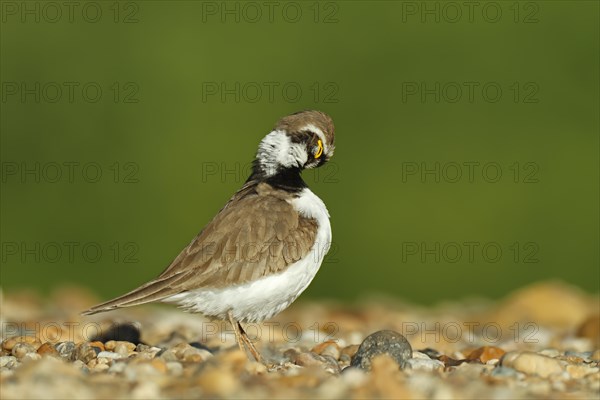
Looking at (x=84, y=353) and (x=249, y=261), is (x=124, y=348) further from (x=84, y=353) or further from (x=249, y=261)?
(x=249, y=261)

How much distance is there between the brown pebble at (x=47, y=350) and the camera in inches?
283

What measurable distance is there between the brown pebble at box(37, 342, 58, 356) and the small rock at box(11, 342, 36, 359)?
50mm

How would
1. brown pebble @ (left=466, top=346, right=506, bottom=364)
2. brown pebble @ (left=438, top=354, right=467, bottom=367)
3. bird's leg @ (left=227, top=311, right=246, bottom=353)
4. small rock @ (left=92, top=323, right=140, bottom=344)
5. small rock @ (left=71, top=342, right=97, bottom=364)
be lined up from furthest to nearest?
1. small rock @ (left=92, top=323, right=140, bottom=344)
2. brown pebble @ (left=466, top=346, right=506, bottom=364)
3. bird's leg @ (left=227, top=311, right=246, bottom=353)
4. brown pebble @ (left=438, top=354, right=467, bottom=367)
5. small rock @ (left=71, top=342, right=97, bottom=364)

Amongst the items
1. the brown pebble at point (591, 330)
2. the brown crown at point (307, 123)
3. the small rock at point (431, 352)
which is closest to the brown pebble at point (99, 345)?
the brown crown at point (307, 123)

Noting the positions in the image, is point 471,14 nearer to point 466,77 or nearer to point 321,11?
point 466,77

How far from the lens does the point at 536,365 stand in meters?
6.30

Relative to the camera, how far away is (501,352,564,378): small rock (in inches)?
246

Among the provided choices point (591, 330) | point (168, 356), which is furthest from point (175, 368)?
point (591, 330)

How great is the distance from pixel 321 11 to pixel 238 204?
983cm

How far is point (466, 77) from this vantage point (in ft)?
53.9

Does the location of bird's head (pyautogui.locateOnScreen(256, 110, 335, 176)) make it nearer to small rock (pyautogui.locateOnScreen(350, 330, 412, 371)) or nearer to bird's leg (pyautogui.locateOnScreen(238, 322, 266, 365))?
bird's leg (pyautogui.locateOnScreen(238, 322, 266, 365))

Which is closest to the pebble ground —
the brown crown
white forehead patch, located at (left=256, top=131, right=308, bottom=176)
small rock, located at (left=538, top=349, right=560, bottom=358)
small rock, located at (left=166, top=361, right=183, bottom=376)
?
small rock, located at (left=166, top=361, right=183, bottom=376)

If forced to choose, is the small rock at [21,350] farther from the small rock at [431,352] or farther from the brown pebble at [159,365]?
the small rock at [431,352]

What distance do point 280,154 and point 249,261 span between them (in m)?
1.00
